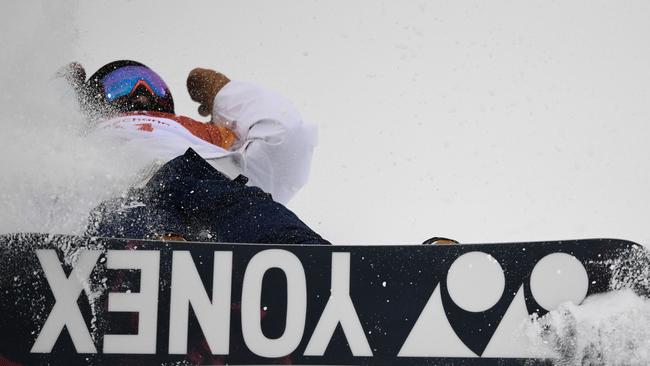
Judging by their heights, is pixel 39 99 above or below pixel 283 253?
above

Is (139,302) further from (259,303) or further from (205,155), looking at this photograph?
(205,155)

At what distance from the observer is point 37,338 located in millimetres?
1646

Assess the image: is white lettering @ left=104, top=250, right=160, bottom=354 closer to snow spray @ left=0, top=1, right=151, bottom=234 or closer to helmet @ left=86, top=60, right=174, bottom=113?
snow spray @ left=0, top=1, right=151, bottom=234

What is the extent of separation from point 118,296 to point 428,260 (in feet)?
1.93

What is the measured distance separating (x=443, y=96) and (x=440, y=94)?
0.11ft

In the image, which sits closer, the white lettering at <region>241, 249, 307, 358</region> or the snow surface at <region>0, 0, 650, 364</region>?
the white lettering at <region>241, 249, 307, 358</region>

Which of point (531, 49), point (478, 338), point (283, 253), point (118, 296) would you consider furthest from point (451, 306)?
point (531, 49)

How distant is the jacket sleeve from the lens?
2494mm

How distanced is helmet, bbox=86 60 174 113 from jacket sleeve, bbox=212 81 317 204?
0.18m

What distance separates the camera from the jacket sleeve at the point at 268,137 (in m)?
2.49

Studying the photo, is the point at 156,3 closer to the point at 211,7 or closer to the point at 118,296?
the point at 211,7

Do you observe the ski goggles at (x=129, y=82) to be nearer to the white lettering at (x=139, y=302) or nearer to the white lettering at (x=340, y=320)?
the white lettering at (x=139, y=302)

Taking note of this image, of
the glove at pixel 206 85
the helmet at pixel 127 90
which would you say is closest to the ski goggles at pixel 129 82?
the helmet at pixel 127 90

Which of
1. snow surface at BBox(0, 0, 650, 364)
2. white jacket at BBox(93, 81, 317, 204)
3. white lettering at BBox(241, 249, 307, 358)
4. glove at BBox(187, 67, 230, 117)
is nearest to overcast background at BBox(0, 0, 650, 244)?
snow surface at BBox(0, 0, 650, 364)
